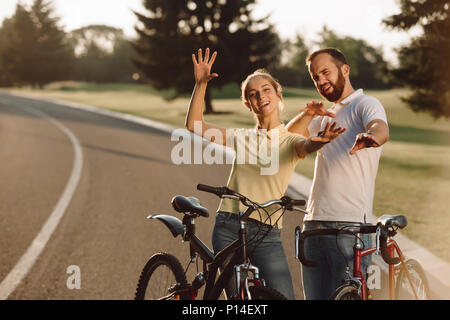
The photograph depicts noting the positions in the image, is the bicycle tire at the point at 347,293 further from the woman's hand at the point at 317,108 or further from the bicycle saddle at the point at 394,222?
the woman's hand at the point at 317,108

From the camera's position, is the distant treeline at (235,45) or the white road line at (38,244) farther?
the distant treeline at (235,45)

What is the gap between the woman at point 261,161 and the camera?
2848 millimetres

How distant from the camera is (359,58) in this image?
86.6 meters

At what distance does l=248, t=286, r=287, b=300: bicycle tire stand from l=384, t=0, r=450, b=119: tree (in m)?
21.5

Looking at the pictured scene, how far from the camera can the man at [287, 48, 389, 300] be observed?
9.41ft

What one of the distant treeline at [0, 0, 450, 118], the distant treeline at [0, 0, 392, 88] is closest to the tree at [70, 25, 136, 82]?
the distant treeline at [0, 0, 392, 88]

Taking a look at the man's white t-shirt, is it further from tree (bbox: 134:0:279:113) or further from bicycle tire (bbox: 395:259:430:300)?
tree (bbox: 134:0:279:113)

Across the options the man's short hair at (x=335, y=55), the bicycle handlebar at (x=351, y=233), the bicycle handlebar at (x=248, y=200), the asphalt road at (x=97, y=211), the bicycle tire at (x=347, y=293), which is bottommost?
the asphalt road at (x=97, y=211)

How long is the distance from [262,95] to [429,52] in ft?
74.1

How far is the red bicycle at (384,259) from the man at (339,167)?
66mm

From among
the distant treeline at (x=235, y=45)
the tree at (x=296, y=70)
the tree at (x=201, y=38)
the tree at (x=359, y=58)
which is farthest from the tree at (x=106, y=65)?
the tree at (x=201, y=38)

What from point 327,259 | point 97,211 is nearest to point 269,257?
point 327,259

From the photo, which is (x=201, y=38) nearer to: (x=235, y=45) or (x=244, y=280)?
(x=235, y=45)

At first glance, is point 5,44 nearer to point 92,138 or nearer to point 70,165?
point 92,138
